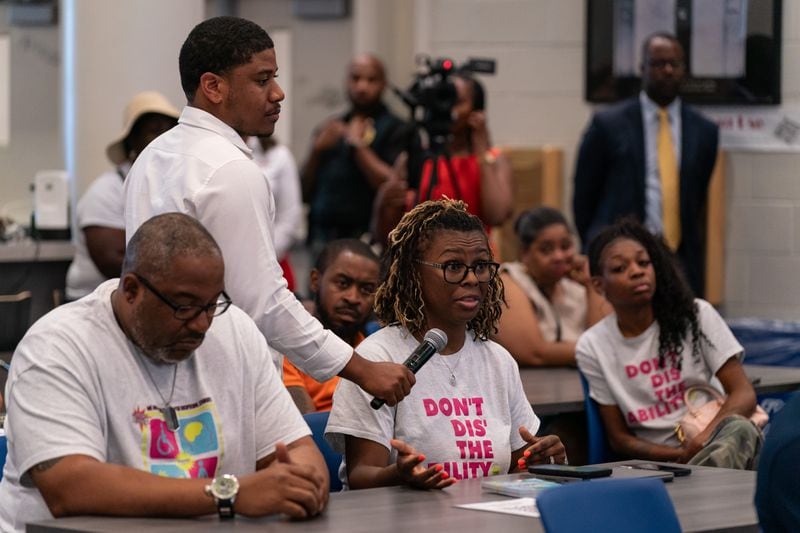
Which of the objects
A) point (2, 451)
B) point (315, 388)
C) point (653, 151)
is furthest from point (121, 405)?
point (653, 151)

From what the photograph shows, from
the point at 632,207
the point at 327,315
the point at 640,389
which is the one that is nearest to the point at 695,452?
the point at 640,389

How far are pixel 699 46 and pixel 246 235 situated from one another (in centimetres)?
448

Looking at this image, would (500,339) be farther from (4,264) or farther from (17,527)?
(17,527)

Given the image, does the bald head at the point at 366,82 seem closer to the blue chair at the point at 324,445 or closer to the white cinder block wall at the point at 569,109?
the white cinder block wall at the point at 569,109

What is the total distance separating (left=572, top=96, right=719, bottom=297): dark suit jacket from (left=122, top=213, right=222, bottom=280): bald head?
3998 millimetres

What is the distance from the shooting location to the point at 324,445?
3.33 metres

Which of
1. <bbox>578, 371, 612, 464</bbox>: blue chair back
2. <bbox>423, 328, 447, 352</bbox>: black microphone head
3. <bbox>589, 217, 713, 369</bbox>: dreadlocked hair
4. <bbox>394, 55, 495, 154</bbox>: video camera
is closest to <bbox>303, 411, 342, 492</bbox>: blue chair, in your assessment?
<bbox>423, 328, 447, 352</bbox>: black microphone head

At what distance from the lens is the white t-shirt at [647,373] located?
4.32 metres

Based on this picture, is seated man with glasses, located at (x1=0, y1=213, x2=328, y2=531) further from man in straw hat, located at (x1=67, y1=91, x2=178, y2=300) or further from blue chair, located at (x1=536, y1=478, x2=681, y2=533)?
man in straw hat, located at (x1=67, y1=91, x2=178, y2=300)

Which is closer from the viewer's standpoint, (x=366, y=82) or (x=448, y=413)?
(x=448, y=413)

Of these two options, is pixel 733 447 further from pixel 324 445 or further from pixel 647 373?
pixel 324 445

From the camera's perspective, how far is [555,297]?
540 centimetres

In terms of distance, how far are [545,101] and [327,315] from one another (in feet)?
11.4

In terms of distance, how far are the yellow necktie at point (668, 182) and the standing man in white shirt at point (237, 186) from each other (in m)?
3.53
